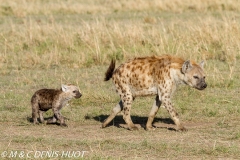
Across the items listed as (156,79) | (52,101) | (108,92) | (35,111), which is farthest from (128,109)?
(108,92)

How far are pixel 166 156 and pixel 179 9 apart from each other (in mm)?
14877

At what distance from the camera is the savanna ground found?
664 cm

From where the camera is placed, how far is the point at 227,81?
10.1 meters

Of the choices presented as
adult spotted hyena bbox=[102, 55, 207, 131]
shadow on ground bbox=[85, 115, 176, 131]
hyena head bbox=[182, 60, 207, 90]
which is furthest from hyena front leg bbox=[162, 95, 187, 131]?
shadow on ground bbox=[85, 115, 176, 131]

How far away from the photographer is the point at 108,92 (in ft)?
32.3

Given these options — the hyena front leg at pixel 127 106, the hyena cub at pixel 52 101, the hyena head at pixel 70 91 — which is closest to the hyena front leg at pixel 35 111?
the hyena cub at pixel 52 101

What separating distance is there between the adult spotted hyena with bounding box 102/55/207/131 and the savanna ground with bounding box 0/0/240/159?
0.32 m

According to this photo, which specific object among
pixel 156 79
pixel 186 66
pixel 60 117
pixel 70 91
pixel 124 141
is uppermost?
pixel 186 66

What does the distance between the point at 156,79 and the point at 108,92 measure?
8.26 ft

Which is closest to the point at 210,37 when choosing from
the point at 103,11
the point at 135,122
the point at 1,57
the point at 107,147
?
the point at 1,57

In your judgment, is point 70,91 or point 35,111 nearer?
point 35,111

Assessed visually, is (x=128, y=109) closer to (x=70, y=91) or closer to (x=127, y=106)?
(x=127, y=106)

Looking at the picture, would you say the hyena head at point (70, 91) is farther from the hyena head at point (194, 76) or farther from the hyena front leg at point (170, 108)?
the hyena head at point (194, 76)

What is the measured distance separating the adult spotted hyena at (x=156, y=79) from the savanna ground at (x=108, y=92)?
0.32 meters
